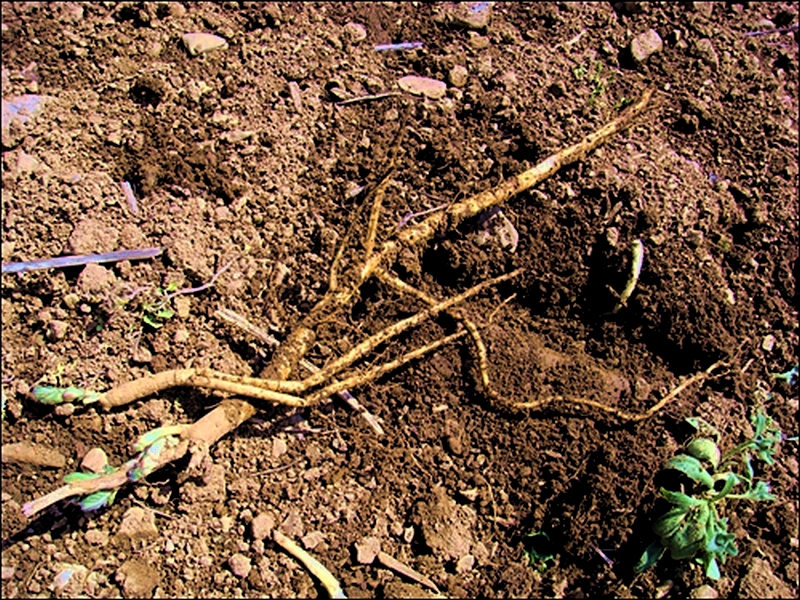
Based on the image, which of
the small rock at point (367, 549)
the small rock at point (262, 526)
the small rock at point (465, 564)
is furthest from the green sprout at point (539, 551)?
the small rock at point (262, 526)

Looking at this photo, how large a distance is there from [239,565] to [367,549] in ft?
1.13

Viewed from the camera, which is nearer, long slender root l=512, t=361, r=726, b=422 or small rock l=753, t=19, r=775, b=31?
long slender root l=512, t=361, r=726, b=422

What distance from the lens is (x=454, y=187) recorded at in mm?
2240

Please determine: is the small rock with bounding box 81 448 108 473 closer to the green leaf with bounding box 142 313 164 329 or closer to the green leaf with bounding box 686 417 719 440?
the green leaf with bounding box 142 313 164 329

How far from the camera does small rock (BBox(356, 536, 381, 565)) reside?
6.30 ft

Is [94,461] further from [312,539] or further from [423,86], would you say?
[423,86]

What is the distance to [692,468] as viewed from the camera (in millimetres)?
2039

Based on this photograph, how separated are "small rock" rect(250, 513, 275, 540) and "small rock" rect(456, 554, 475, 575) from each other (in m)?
0.53

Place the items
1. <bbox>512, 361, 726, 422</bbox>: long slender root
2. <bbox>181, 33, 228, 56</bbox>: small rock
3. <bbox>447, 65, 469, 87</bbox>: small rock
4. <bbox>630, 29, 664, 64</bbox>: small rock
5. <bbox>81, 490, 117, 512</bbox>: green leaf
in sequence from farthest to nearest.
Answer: <bbox>630, 29, 664, 64</bbox>: small rock → <bbox>447, 65, 469, 87</bbox>: small rock → <bbox>181, 33, 228, 56</bbox>: small rock → <bbox>512, 361, 726, 422</bbox>: long slender root → <bbox>81, 490, 117, 512</bbox>: green leaf

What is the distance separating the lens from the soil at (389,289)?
1919 millimetres

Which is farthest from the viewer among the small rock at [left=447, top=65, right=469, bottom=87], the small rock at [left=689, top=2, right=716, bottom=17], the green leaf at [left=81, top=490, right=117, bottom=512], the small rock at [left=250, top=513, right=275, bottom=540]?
the small rock at [left=689, top=2, right=716, bottom=17]

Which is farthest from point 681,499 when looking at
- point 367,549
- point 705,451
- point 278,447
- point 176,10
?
point 176,10

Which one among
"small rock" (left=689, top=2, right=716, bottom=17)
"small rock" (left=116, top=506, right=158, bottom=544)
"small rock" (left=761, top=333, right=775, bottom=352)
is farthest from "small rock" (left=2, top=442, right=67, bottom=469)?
"small rock" (left=689, top=2, right=716, bottom=17)

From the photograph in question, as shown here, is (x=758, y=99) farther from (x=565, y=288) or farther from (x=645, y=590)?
(x=645, y=590)
